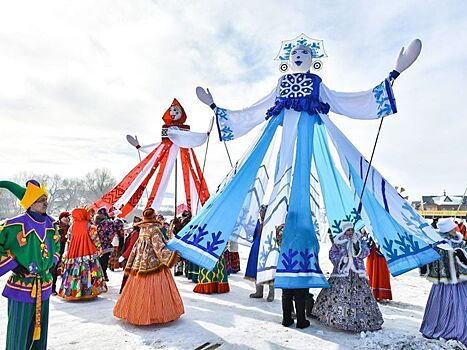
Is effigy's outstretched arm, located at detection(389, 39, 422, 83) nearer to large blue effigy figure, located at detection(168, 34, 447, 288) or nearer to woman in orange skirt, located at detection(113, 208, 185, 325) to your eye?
large blue effigy figure, located at detection(168, 34, 447, 288)

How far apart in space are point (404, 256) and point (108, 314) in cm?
406

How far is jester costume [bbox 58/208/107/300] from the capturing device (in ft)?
19.8

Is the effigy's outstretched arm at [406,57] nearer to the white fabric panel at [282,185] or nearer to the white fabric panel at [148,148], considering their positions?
the white fabric panel at [282,185]

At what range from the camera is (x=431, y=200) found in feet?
121

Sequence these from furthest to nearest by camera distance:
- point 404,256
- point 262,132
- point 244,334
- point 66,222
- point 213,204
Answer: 1. point 66,222
2. point 262,132
3. point 213,204
4. point 244,334
5. point 404,256

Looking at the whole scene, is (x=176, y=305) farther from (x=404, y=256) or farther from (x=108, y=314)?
(x=404, y=256)

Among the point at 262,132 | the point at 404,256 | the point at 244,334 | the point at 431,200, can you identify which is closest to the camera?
the point at 404,256

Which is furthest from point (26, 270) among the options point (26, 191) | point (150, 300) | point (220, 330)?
point (220, 330)

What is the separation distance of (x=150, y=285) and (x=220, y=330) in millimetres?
1062

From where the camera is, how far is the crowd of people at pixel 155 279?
3.12 meters

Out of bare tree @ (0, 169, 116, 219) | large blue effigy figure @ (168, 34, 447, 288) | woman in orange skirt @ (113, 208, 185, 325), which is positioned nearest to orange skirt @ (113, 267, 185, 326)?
woman in orange skirt @ (113, 208, 185, 325)

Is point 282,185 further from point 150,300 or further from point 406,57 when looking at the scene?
point 150,300

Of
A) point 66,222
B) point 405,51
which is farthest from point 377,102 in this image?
point 66,222

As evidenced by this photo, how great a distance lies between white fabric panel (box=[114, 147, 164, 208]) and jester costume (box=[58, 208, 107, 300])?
1952mm
